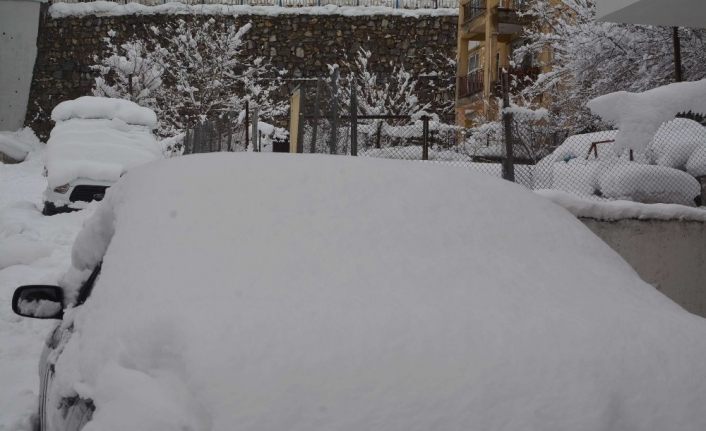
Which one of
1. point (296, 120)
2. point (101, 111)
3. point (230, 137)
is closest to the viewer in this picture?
point (296, 120)

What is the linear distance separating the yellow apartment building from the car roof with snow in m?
13.2

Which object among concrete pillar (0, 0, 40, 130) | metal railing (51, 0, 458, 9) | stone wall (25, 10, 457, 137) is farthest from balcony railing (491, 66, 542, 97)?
concrete pillar (0, 0, 40, 130)

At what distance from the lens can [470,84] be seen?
28375mm

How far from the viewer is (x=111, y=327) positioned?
2.21 m

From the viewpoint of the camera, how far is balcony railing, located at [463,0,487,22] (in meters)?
28.4

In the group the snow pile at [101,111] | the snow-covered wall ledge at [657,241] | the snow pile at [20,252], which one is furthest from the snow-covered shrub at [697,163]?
the snow pile at [101,111]

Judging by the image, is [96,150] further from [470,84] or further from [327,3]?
[327,3]

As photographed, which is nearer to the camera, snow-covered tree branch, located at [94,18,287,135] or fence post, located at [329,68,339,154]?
fence post, located at [329,68,339,154]

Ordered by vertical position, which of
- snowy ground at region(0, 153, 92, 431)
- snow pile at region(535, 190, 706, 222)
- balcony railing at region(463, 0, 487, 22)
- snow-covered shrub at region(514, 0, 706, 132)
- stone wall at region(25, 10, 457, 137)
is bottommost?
snowy ground at region(0, 153, 92, 431)

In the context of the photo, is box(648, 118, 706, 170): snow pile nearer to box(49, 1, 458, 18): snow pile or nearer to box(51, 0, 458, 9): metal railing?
box(49, 1, 458, 18): snow pile

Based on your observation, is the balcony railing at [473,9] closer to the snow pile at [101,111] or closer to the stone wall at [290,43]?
the stone wall at [290,43]

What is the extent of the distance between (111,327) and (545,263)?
151 centimetres

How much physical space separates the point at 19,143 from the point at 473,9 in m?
18.1

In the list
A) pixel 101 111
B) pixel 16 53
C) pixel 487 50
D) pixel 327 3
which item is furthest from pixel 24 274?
pixel 16 53
